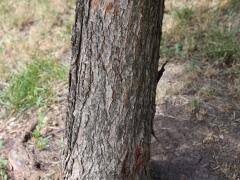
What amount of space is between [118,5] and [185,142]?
1.33 m

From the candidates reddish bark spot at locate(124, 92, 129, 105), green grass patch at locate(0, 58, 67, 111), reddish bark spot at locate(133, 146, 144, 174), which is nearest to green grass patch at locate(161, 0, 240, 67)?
green grass patch at locate(0, 58, 67, 111)

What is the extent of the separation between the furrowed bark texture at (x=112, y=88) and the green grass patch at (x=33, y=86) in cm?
123

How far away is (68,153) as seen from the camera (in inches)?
108

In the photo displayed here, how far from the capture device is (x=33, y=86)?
13.0 feet

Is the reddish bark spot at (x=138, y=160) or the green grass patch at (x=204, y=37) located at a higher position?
the green grass patch at (x=204, y=37)

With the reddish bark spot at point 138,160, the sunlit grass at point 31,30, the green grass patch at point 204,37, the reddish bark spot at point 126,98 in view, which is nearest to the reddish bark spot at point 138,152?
the reddish bark spot at point 138,160

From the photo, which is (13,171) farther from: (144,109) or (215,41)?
(215,41)

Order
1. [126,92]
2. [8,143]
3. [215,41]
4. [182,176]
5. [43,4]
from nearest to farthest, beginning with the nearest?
[126,92]
[182,176]
[8,143]
[215,41]
[43,4]

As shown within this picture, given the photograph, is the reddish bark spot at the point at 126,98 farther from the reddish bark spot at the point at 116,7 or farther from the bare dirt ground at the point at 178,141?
the bare dirt ground at the point at 178,141

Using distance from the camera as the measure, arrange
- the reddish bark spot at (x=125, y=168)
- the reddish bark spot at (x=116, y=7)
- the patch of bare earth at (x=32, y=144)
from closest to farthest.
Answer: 1. the reddish bark spot at (x=116, y=7)
2. the reddish bark spot at (x=125, y=168)
3. the patch of bare earth at (x=32, y=144)

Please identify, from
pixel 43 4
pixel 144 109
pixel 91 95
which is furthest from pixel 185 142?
pixel 43 4

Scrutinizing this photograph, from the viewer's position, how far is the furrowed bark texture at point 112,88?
233cm

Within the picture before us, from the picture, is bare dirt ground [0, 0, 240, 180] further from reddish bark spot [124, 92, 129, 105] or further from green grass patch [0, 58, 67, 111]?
reddish bark spot [124, 92, 129, 105]

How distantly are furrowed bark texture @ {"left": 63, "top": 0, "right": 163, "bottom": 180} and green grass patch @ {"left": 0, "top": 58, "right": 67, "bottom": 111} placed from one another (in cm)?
123
